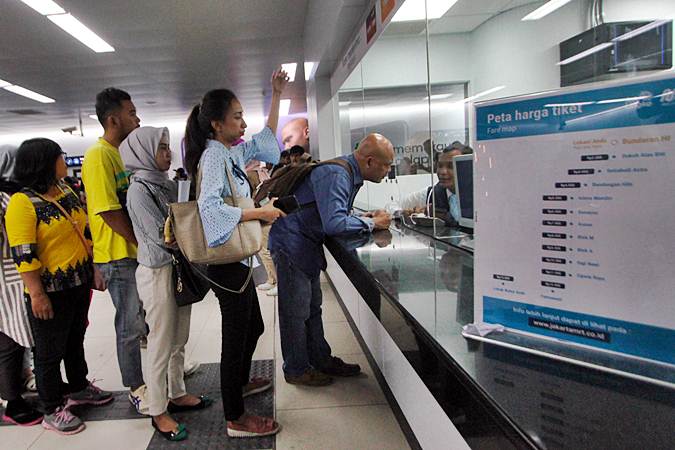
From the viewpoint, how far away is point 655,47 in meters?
1.67

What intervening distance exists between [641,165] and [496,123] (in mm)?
278

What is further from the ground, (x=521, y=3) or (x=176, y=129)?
(x=176, y=129)

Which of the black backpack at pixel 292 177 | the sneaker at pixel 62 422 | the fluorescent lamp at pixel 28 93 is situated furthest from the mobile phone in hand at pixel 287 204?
the fluorescent lamp at pixel 28 93

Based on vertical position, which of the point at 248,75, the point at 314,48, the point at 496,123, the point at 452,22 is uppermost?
the point at 248,75

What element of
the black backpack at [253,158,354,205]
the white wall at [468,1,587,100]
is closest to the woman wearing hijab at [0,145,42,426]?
the black backpack at [253,158,354,205]

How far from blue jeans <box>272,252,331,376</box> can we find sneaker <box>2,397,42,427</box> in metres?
1.42

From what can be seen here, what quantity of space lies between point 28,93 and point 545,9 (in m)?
9.70

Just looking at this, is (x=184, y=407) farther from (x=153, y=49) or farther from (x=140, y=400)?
(x=153, y=49)

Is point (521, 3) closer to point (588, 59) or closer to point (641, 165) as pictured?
point (588, 59)

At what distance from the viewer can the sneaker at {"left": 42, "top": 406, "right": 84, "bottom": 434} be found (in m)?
2.28

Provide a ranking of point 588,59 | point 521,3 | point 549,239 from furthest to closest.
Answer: point 521,3
point 588,59
point 549,239

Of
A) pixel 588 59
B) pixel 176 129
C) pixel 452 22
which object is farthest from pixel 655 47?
pixel 176 129

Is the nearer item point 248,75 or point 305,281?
point 305,281

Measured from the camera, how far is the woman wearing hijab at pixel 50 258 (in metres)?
2.11
